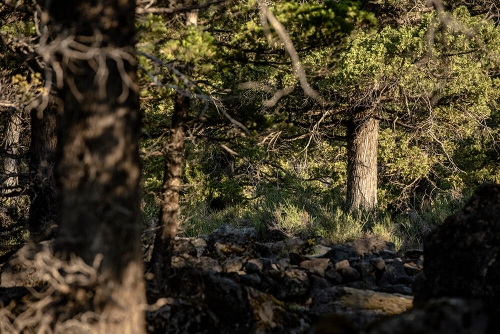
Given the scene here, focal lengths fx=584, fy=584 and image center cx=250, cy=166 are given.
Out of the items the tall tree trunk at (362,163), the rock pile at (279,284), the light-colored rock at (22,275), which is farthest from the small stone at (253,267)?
the tall tree trunk at (362,163)

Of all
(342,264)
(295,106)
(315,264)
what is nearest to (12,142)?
(295,106)

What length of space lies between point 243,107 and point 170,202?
6.07 feet

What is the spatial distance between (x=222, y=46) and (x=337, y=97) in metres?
6.65

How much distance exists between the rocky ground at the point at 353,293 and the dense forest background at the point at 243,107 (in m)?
1.00

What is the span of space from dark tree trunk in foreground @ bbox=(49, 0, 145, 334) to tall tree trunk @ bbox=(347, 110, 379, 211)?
10.6 m

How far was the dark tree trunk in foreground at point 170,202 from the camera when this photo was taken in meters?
6.91

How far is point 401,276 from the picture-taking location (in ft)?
30.3

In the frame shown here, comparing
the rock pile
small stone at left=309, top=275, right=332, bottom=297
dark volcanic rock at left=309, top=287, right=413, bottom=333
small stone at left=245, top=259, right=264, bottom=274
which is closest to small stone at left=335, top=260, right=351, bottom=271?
the rock pile

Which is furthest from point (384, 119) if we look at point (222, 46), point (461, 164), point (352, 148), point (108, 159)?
point (108, 159)

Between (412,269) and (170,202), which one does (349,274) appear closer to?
(412,269)

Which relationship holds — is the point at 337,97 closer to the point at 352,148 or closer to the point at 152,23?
the point at 352,148

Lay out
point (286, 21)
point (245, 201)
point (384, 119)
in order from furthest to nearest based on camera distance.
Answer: point (245, 201) → point (384, 119) → point (286, 21)

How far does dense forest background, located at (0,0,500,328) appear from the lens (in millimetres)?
4254

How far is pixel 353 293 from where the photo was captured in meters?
7.46
